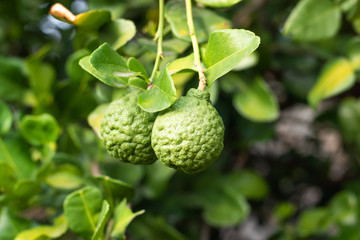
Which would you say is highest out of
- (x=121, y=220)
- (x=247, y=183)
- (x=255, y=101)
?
(x=121, y=220)

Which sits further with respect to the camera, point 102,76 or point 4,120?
point 4,120

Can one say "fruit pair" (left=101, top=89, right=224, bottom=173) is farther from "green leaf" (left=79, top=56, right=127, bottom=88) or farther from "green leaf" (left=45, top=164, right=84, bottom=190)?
"green leaf" (left=45, top=164, right=84, bottom=190)

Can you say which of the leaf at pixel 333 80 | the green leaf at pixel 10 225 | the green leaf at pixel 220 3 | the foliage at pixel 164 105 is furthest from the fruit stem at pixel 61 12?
the leaf at pixel 333 80

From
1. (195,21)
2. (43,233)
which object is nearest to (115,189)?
(43,233)

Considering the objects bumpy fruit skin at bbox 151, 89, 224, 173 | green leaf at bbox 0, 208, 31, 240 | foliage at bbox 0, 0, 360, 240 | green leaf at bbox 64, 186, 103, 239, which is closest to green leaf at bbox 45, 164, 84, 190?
foliage at bbox 0, 0, 360, 240

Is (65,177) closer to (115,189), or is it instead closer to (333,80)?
(115,189)

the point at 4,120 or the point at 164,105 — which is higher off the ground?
the point at 164,105

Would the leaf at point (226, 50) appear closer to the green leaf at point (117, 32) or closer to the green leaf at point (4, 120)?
the green leaf at point (117, 32)

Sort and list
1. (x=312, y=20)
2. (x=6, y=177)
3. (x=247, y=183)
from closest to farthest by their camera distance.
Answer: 1. (x=6, y=177)
2. (x=312, y=20)
3. (x=247, y=183)
